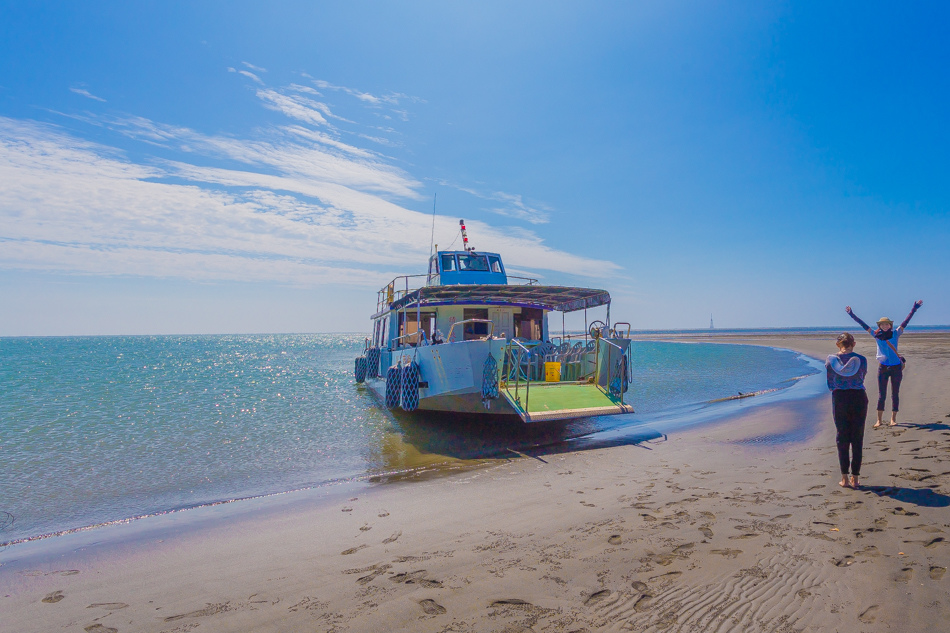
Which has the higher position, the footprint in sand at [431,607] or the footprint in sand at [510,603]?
the footprint in sand at [510,603]

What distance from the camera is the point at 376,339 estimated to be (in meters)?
24.0

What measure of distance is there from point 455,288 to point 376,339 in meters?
12.6

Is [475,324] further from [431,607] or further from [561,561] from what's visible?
[431,607]

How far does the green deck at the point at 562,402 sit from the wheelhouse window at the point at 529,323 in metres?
3.86

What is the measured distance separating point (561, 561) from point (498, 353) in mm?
7264

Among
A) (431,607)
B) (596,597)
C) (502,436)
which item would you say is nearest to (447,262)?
(502,436)

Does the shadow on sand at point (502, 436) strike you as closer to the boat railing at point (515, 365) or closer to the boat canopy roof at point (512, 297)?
the boat railing at point (515, 365)

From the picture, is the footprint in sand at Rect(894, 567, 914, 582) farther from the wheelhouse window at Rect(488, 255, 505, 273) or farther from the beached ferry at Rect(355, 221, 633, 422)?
the wheelhouse window at Rect(488, 255, 505, 273)

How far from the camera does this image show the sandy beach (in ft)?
11.1

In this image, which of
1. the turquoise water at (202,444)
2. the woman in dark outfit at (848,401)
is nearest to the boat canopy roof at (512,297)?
the turquoise water at (202,444)

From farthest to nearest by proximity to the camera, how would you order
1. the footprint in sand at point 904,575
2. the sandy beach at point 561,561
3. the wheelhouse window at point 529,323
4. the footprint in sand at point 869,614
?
the wheelhouse window at point 529,323
the footprint in sand at point 904,575
the sandy beach at point 561,561
the footprint in sand at point 869,614

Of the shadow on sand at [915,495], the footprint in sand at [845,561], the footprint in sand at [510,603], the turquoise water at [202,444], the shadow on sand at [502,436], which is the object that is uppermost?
the shadow on sand at [915,495]

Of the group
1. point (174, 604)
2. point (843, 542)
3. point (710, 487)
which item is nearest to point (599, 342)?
point (710, 487)

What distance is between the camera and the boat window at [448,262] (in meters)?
17.1
